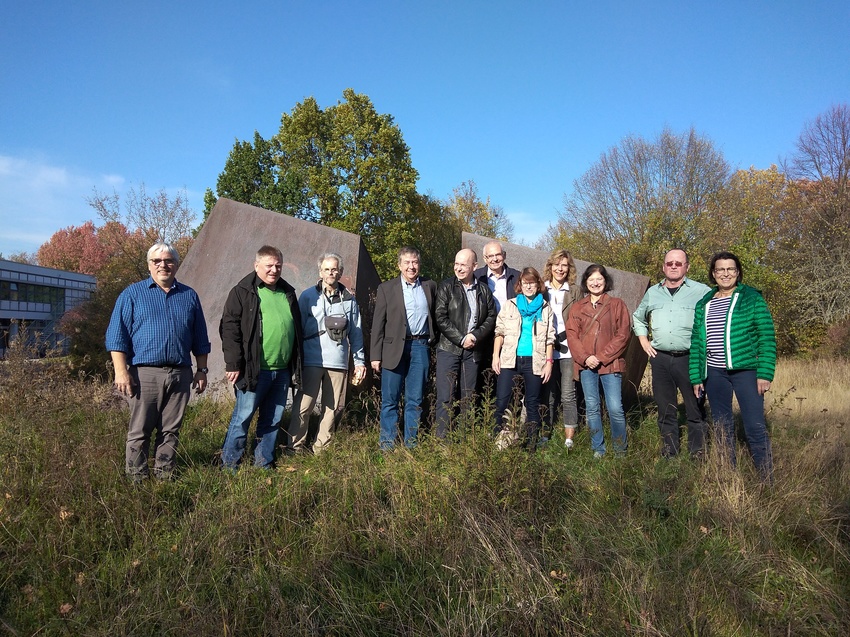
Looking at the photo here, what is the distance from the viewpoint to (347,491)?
131 inches

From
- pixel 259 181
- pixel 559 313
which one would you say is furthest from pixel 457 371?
pixel 259 181

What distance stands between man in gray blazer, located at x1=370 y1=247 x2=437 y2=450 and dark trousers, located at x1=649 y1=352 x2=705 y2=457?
70.8 inches

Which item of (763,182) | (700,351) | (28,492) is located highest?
(763,182)

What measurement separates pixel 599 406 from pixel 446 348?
1.32m

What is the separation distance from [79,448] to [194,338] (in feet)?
3.02

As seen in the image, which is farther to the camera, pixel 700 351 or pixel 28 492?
pixel 700 351

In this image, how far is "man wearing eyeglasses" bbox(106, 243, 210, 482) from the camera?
3.54m

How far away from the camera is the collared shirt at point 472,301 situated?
4745 mm

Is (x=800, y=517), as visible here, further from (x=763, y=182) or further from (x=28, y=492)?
(x=763, y=182)

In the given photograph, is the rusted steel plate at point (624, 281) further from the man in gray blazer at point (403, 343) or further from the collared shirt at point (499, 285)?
the man in gray blazer at point (403, 343)

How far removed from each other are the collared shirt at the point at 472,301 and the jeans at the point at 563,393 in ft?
2.70

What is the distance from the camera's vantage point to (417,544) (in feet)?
9.20

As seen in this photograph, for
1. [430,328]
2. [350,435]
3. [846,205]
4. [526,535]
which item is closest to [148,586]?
[526,535]

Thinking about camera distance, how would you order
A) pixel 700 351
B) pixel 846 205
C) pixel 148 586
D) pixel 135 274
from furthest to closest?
pixel 846 205, pixel 135 274, pixel 700 351, pixel 148 586
